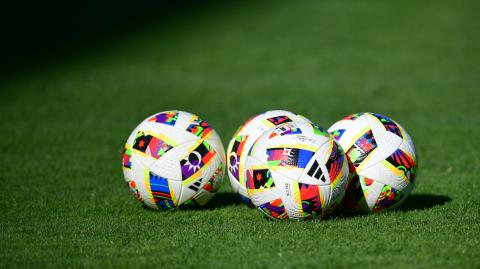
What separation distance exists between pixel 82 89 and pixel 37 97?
1624 millimetres

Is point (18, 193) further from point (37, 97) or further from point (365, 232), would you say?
point (37, 97)

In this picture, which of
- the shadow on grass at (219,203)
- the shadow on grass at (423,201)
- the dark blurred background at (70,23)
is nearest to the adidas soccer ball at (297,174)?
the shadow on grass at (219,203)

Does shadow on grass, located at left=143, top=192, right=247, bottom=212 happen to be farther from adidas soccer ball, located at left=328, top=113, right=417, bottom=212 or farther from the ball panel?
adidas soccer ball, located at left=328, top=113, right=417, bottom=212

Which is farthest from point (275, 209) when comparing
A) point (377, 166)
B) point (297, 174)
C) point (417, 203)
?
point (417, 203)

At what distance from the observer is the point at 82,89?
74.2ft

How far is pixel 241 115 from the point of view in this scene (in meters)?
18.9

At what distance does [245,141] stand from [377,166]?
192 centimetres

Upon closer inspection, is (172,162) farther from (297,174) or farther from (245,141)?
(297,174)

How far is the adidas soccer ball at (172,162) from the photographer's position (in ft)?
31.6

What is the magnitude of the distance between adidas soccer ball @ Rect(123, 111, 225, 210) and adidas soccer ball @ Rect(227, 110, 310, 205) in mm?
226

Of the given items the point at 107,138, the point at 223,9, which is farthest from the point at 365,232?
the point at 223,9

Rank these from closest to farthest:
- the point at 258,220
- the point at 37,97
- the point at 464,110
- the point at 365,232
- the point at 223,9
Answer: the point at 365,232
the point at 258,220
the point at 464,110
the point at 37,97
the point at 223,9

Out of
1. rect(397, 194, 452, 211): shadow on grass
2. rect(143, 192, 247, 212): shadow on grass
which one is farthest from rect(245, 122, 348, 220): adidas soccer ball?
rect(397, 194, 452, 211): shadow on grass

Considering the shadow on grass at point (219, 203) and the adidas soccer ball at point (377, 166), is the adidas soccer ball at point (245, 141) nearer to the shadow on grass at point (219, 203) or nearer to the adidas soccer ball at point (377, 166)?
the shadow on grass at point (219, 203)
